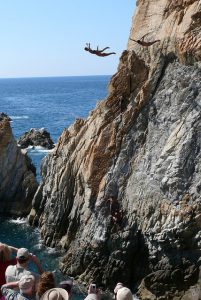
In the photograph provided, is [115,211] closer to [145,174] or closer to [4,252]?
[145,174]

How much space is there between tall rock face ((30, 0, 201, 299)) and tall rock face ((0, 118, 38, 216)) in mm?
10221

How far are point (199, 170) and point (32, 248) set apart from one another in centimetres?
1495

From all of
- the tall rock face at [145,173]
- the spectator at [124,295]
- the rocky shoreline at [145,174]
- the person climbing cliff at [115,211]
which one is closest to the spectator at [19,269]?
the spectator at [124,295]

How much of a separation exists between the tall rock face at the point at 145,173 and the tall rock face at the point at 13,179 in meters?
10.2

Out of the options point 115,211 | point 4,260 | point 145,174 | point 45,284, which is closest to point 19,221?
point 115,211

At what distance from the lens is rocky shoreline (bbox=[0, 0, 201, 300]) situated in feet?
81.0

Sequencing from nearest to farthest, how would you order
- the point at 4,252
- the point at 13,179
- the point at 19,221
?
the point at 4,252
the point at 19,221
the point at 13,179

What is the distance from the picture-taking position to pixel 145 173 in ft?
89.2

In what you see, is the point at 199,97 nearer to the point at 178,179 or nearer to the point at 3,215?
the point at 178,179

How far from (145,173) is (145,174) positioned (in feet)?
0.19

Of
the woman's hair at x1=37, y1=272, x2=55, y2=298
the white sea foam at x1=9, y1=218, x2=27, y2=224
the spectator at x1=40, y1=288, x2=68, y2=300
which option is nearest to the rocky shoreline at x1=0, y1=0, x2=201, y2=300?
the white sea foam at x1=9, y1=218, x2=27, y2=224

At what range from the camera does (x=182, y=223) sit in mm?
24312

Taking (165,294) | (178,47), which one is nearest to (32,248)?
(165,294)

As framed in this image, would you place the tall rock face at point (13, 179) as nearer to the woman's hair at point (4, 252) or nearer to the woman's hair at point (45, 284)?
the woman's hair at point (4, 252)
